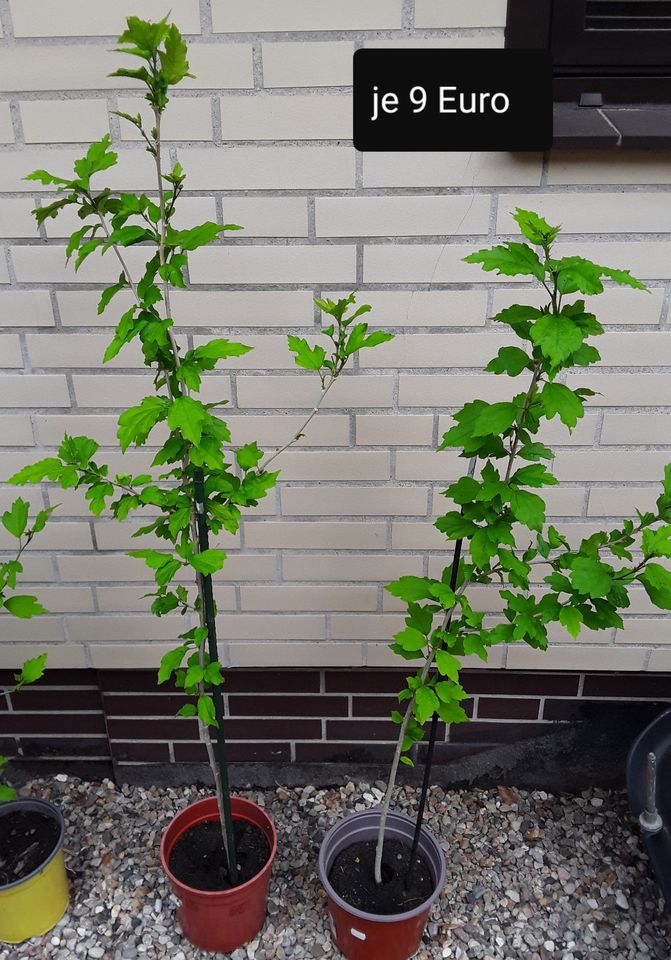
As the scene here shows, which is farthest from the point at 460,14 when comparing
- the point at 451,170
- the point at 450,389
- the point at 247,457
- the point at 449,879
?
the point at 449,879

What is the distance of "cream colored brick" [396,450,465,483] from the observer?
208 cm

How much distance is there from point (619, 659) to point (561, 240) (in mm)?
1216

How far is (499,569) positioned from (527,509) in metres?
0.27

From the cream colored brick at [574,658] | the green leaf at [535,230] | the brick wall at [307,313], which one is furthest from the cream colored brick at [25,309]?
the cream colored brick at [574,658]

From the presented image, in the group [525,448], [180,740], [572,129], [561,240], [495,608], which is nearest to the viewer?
[525,448]

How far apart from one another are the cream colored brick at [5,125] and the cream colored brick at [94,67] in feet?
0.16

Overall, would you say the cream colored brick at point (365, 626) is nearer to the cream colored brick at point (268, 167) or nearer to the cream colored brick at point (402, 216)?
the cream colored brick at point (402, 216)

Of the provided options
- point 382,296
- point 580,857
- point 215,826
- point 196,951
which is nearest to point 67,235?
point 382,296

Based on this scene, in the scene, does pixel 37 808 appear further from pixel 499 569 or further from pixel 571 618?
pixel 571 618

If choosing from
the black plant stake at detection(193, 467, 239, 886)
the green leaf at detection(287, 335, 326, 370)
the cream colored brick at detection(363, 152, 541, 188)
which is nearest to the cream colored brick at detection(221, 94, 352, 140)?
the cream colored brick at detection(363, 152, 541, 188)

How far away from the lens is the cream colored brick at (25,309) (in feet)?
6.43

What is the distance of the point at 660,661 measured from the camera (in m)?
2.30

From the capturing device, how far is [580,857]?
2.28 meters

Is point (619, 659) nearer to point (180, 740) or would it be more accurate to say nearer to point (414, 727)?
point (414, 727)
